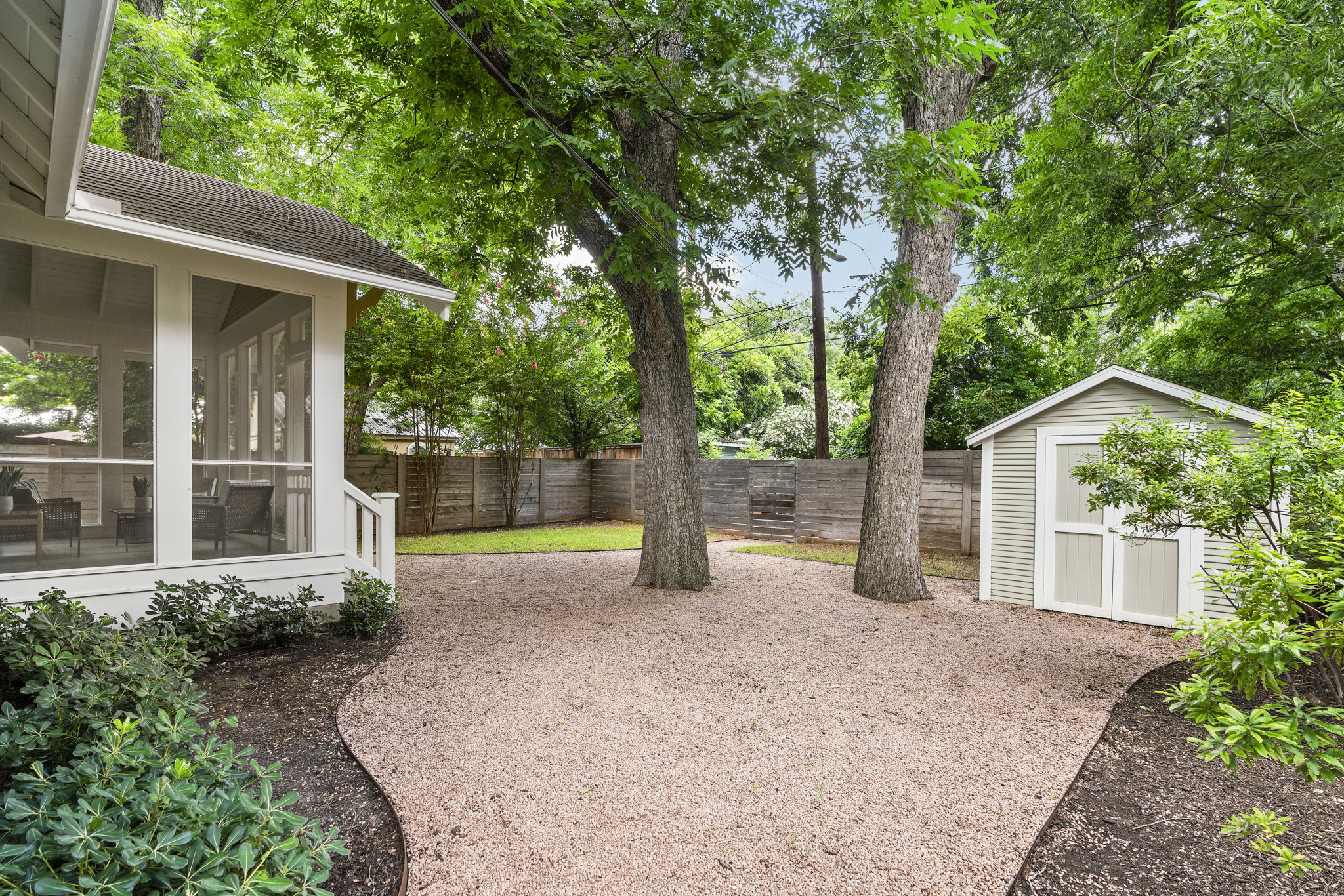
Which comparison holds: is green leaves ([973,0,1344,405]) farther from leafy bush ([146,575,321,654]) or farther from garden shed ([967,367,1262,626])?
leafy bush ([146,575,321,654])

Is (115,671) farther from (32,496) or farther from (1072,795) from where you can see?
(1072,795)

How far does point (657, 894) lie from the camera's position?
206 cm

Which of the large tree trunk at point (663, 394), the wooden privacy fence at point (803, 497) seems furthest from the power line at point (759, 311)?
the large tree trunk at point (663, 394)

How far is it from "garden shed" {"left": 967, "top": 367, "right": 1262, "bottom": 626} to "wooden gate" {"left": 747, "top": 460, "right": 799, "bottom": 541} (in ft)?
16.2

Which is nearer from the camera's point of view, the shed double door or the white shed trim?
the shed double door

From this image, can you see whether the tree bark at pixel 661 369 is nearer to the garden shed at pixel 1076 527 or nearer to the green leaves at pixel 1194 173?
the garden shed at pixel 1076 527

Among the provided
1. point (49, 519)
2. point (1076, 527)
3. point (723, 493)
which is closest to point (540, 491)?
point (723, 493)

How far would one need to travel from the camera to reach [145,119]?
8.59 m

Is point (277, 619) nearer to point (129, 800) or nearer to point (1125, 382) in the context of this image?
point (129, 800)

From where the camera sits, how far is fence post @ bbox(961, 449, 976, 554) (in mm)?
9250

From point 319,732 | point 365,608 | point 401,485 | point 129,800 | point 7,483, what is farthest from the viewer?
point 401,485

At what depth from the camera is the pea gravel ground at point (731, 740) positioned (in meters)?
2.25

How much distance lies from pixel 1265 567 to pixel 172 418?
5942mm

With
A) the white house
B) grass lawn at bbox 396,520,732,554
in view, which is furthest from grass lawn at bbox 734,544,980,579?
the white house
